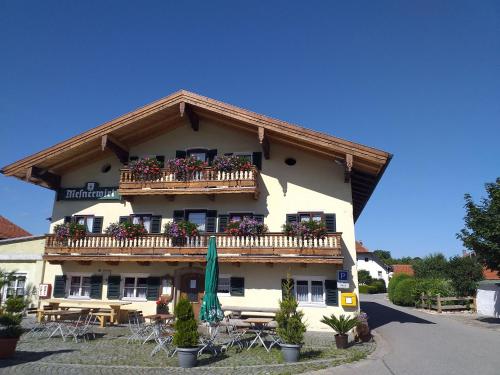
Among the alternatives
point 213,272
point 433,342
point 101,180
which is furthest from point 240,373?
point 101,180

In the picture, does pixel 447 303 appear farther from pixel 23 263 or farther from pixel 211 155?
pixel 23 263

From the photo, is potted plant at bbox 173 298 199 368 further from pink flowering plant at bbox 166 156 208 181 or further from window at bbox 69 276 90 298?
window at bbox 69 276 90 298

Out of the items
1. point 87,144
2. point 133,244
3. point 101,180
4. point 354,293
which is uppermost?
point 87,144

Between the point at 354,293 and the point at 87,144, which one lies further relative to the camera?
the point at 87,144

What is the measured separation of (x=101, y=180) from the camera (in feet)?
62.8

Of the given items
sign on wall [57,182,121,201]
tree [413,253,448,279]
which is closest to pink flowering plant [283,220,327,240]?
sign on wall [57,182,121,201]

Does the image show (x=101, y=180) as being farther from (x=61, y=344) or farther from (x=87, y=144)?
(x=61, y=344)

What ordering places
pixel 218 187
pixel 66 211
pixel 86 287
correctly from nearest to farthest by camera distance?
pixel 218 187, pixel 86 287, pixel 66 211

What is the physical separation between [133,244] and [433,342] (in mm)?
11790

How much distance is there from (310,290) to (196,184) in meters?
6.38

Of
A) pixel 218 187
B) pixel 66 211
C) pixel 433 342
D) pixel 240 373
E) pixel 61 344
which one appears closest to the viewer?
pixel 240 373

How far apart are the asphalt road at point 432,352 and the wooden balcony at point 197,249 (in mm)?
3665

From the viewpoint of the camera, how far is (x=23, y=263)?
19.0 metres

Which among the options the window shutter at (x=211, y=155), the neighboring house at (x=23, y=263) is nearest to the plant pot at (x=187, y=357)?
the window shutter at (x=211, y=155)
